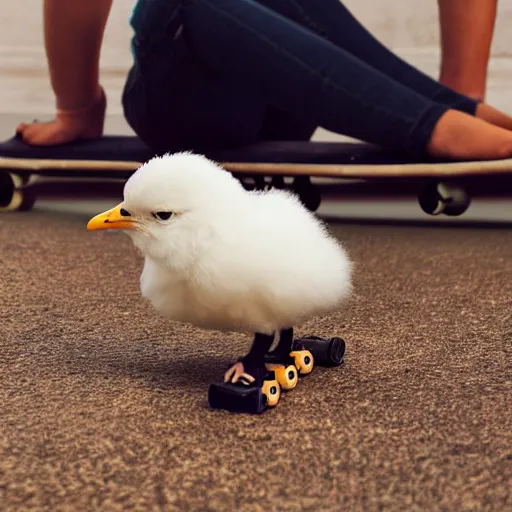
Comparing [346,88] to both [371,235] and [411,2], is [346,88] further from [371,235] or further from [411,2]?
[411,2]

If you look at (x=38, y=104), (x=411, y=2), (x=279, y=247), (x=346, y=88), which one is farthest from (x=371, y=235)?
(x=38, y=104)

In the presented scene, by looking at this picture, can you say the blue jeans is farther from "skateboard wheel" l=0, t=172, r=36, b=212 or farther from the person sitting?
"skateboard wheel" l=0, t=172, r=36, b=212

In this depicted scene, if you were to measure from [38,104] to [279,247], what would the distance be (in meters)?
2.04

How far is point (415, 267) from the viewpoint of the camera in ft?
3.60

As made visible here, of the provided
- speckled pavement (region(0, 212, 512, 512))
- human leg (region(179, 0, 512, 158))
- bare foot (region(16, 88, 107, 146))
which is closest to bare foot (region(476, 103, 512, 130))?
human leg (region(179, 0, 512, 158))

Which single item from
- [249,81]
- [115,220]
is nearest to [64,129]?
[249,81]

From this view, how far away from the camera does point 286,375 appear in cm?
57

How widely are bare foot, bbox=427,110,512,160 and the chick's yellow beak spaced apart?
2.63 feet

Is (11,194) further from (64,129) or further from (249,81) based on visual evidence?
(249,81)

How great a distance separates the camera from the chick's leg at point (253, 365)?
1.77ft

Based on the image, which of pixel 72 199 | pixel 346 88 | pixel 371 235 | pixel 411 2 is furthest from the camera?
pixel 411 2

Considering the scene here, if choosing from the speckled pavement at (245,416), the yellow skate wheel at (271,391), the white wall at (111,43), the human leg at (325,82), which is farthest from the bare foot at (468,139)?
the white wall at (111,43)

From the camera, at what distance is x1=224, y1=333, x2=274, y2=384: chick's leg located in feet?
1.77

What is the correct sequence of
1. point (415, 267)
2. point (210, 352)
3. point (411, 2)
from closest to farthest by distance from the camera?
point (210, 352), point (415, 267), point (411, 2)
